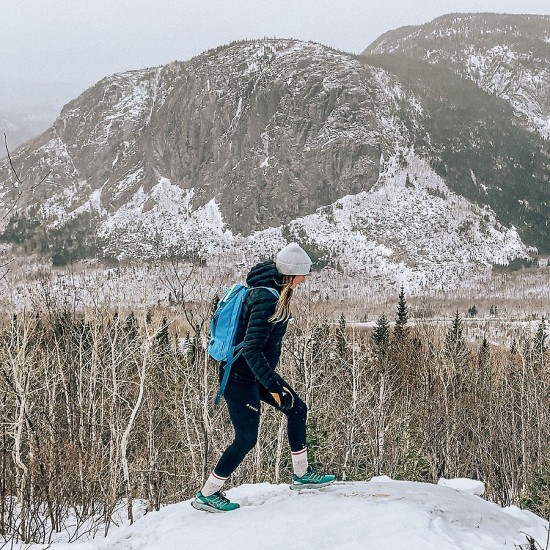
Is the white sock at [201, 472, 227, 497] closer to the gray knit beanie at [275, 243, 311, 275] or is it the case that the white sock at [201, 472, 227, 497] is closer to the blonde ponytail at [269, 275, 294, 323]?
the blonde ponytail at [269, 275, 294, 323]

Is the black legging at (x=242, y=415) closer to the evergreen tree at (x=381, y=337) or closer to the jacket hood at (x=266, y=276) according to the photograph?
the jacket hood at (x=266, y=276)

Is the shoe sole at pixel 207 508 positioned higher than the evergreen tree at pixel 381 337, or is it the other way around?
the shoe sole at pixel 207 508

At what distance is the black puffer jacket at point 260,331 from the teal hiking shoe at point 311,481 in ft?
4.14

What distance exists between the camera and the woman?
4.66m

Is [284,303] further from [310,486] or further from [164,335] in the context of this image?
[164,335]

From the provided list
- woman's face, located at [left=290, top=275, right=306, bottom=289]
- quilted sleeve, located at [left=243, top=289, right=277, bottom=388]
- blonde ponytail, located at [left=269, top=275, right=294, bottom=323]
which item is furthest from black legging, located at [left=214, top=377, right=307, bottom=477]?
woman's face, located at [left=290, top=275, right=306, bottom=289]

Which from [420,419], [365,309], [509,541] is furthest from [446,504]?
[365,309]

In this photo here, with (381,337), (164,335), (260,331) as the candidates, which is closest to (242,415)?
(260,331)

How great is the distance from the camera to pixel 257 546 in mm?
4148

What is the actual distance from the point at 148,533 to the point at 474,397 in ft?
89.3

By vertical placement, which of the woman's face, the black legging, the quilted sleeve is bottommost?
the black legging

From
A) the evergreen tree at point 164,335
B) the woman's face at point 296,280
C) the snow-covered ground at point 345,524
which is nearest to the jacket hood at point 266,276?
the woman's face at point 296,280

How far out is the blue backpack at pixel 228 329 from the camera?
4.85 meters

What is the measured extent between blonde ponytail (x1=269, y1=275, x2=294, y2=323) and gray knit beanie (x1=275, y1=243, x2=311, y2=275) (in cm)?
6
